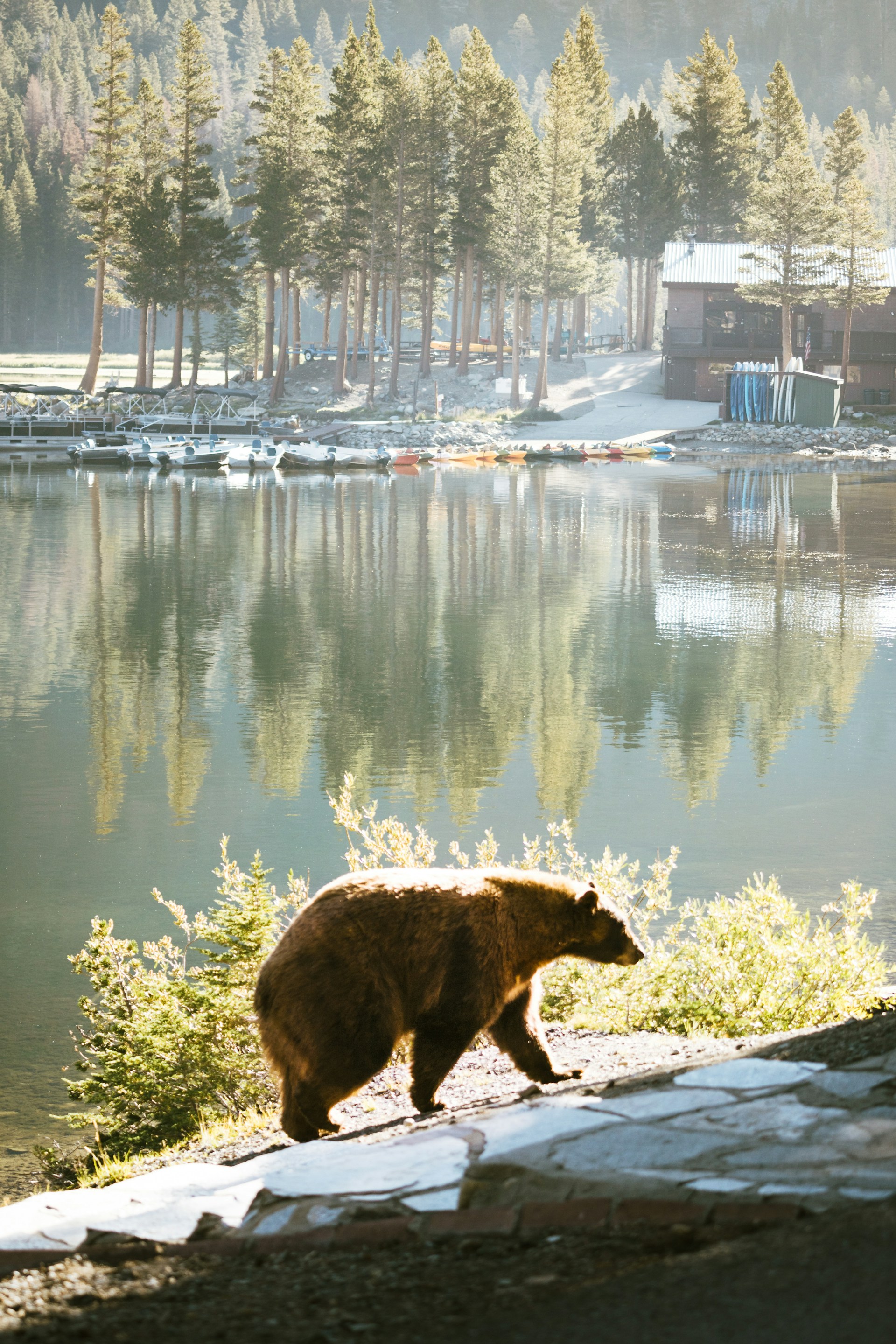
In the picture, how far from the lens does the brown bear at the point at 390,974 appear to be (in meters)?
4.88

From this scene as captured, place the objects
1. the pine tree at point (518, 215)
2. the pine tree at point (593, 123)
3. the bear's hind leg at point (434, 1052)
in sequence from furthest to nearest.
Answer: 1. the pine tree at point (593, 123)
2. the pine tree at point (518, 215)
3. the bear's hind leg at point (434, 1052)

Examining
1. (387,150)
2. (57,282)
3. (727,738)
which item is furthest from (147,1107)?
(57,282)

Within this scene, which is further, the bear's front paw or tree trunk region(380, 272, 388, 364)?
tree trunk region(380, 272, 388, 364)

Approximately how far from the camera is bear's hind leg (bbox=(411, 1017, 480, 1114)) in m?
4.99

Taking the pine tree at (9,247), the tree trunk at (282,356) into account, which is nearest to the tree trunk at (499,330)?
the tree trunk at (282,356)

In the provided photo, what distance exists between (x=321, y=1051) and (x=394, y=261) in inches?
2912

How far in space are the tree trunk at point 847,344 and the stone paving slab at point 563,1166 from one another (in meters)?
70.7

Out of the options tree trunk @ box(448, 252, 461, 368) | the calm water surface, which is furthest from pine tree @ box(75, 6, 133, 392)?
the calm water surface

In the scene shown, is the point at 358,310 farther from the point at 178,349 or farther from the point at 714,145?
the point at 714,145

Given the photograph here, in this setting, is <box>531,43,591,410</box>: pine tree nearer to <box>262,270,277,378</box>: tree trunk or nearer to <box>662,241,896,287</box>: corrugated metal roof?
<box>662,241,896,287</box>: corrugated metal roof

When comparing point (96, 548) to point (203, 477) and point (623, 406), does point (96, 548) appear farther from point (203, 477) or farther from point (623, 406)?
point (623, 406)

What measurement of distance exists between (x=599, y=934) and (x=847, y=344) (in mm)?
72609

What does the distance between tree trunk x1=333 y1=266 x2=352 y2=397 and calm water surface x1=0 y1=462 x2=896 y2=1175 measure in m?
39.9

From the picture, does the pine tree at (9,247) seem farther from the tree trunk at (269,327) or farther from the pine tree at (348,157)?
the pine tree at (348,157)
